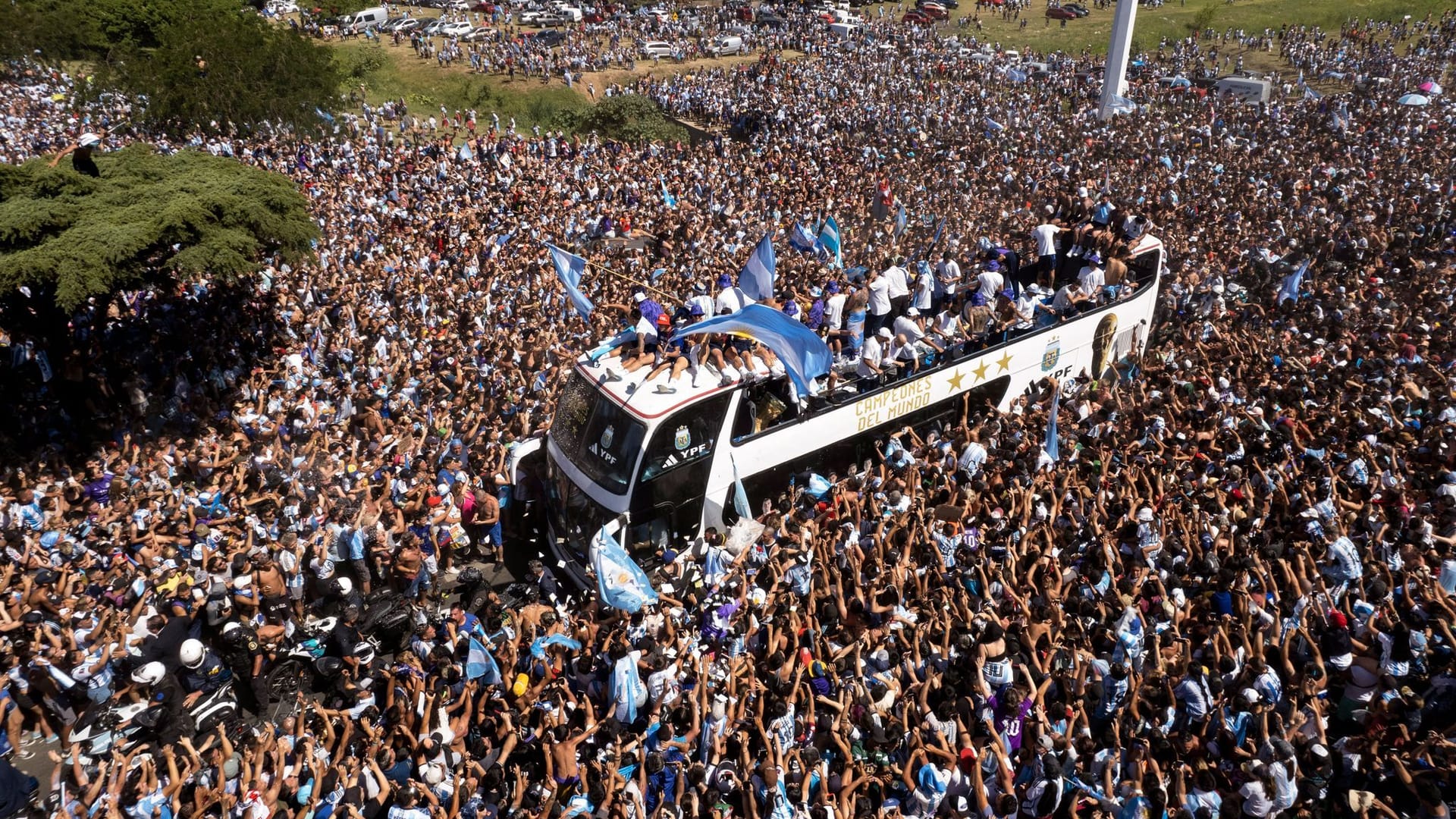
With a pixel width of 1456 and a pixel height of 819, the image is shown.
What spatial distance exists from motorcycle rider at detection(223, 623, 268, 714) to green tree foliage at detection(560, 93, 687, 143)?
29155mm

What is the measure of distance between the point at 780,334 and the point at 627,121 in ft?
96.2

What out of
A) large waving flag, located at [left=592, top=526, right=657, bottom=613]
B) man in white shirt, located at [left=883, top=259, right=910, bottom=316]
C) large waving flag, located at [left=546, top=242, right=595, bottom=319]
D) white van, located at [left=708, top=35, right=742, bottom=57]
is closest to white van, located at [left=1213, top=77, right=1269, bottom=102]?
white van, located at [left=708, top=35, right=742, bottom=57]

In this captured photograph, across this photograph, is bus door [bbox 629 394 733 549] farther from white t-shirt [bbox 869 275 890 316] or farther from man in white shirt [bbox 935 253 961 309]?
man in white shirt [bbox 935 253 961 309]

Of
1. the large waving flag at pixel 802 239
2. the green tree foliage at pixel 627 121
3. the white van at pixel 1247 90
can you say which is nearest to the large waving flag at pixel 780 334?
the large waving flag at pixel 802 239

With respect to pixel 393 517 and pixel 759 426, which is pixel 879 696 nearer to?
pixel 759 426

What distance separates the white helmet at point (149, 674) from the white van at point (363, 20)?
52.7 meters

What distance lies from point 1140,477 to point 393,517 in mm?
8161

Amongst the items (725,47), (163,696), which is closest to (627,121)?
(725,47)

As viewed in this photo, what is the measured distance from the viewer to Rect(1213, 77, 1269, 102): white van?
34.8m

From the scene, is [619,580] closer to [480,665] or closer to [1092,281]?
[480,665]

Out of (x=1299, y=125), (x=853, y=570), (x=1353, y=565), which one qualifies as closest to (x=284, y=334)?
(x=853, y=570)

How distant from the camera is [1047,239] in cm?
1451

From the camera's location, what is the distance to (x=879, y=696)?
7441mm

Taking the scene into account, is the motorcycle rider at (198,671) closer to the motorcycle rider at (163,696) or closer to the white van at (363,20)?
the motorcycle rider at (163,696)
